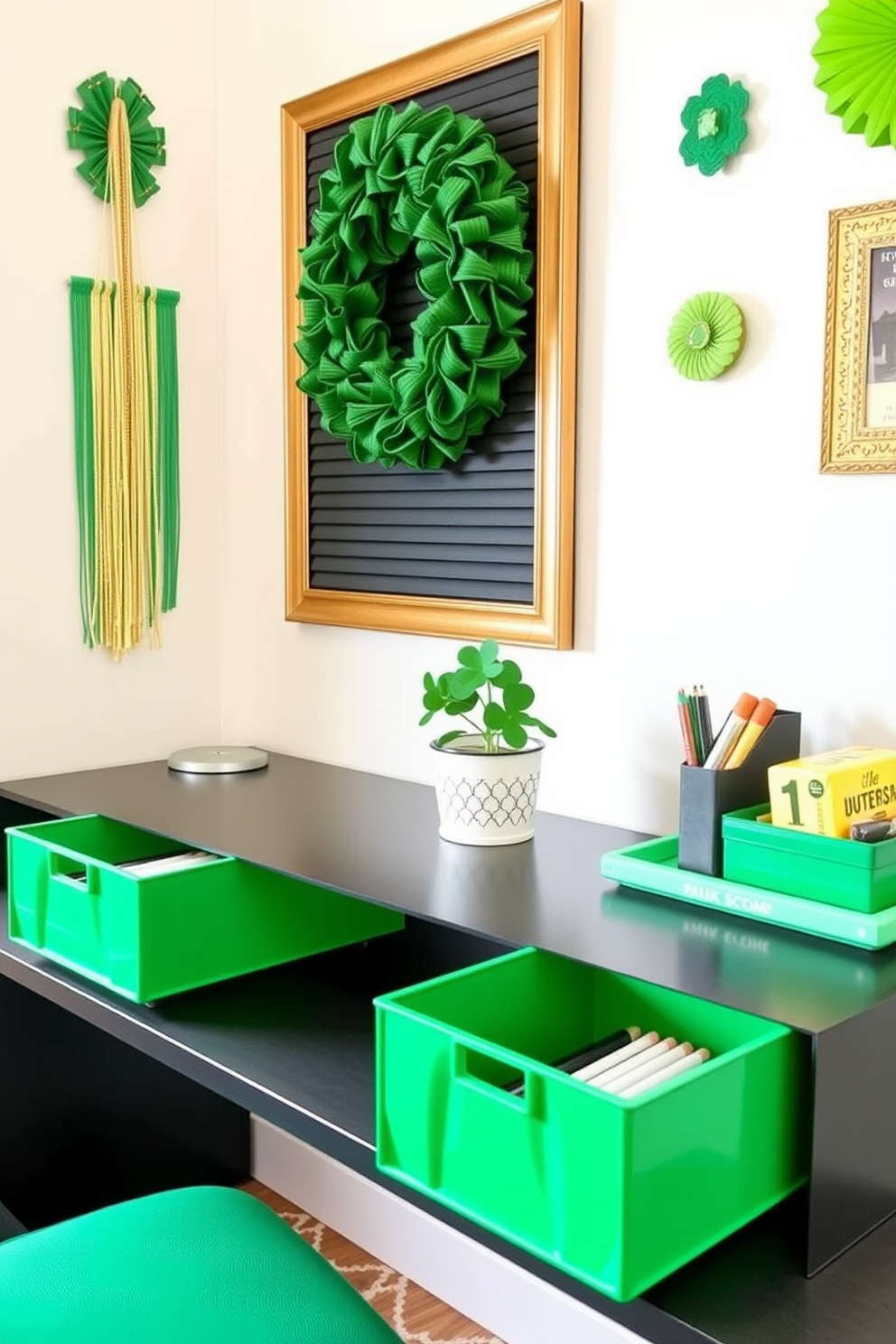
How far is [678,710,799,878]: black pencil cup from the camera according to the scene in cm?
131

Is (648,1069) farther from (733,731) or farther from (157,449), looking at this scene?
(157,449)

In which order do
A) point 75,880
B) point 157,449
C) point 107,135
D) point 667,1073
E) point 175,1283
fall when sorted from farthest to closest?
1. point 157,449
2. point 107,135
3. point 75,880
4. point 175,1283
5. point 667,1073

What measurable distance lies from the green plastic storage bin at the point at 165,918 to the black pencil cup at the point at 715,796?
1.43 feet

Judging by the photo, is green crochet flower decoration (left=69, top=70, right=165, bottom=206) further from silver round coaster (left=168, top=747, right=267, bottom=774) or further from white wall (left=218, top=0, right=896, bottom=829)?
silver round coaster (left=168, top=747, right=267, bottom=774)

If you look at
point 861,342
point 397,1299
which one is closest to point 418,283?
point 861,342

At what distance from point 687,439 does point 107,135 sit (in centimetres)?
112

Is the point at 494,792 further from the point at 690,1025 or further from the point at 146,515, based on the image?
the point at 146,515

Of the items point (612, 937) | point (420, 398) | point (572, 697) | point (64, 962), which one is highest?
point (420, 398)

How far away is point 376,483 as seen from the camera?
2010 mm

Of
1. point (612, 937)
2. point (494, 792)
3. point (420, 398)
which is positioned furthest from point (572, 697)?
point (612, 937)

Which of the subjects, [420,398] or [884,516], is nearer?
[884,516]

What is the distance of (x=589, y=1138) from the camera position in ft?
3.02

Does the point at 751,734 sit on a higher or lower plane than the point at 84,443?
lower

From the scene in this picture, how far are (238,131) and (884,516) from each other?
1373 millimetres
